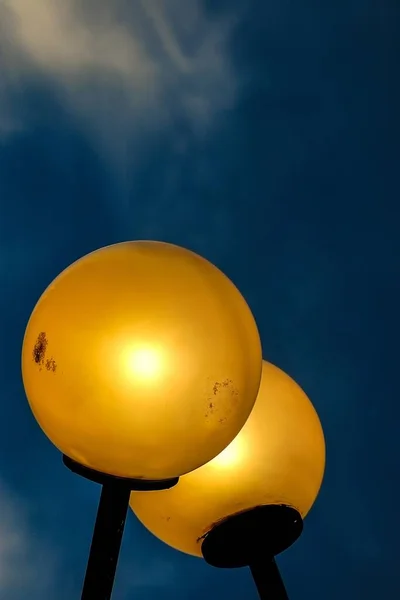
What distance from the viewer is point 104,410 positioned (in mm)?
2453

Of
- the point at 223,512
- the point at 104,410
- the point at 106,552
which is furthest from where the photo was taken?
the point at 223,512

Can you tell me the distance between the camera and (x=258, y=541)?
125 inches

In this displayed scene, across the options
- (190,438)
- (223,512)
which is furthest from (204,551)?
A: (190,438)

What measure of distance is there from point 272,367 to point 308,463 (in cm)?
51

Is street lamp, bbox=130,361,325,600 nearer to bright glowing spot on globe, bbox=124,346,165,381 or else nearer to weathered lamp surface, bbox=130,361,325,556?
weathered lamp surface, bbox=130,361,325,556

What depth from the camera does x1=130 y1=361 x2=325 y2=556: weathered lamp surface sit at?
305cm

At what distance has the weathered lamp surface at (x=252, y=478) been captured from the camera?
305 centimetres

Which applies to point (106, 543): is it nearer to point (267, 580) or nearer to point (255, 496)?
point (255, 496)

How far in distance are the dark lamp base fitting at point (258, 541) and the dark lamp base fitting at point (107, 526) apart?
0.50 meters

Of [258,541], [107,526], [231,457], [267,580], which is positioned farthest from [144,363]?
[267,580]

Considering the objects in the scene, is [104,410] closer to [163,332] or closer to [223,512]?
[163,332]

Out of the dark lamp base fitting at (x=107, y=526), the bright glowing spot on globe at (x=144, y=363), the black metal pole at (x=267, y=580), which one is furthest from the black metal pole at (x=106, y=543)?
the black metal pole at (x=267, y=580)

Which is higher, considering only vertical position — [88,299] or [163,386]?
[88,299]

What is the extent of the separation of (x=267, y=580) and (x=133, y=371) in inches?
59.6
